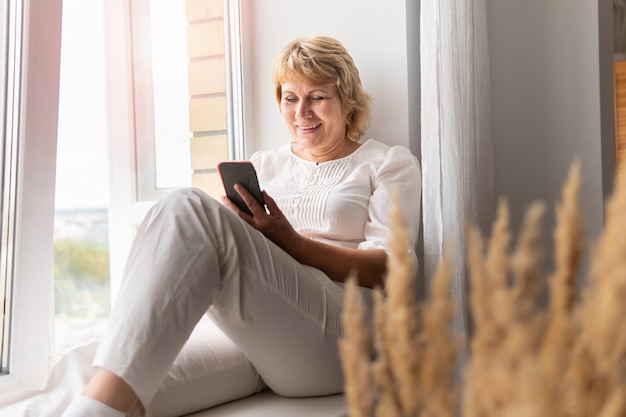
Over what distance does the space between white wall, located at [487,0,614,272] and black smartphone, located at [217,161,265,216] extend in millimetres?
882

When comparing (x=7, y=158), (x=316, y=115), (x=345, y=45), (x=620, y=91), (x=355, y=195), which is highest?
(x=345, y=45)

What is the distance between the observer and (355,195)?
2.28m

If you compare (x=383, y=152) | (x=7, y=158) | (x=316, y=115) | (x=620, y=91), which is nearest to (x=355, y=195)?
(x=383, y=152)

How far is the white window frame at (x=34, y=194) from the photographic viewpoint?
73.5 inches

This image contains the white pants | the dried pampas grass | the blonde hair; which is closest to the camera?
the dried pampas grass

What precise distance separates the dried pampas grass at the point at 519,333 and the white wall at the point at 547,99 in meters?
1.91

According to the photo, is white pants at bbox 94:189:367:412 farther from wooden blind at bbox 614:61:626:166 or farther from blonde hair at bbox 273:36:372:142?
wooden blind at bbox 614:61:626:166

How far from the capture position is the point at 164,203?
66.6 inches

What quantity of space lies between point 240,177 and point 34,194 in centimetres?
51

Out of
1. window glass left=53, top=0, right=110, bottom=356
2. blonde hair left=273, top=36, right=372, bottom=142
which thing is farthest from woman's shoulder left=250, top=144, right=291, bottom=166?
window glass left=53, top=0, right=110, bottom=356

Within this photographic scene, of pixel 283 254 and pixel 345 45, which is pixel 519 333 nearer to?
pixel 283 254

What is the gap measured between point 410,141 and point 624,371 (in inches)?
76.8

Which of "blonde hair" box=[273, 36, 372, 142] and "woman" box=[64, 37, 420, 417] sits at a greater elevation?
"blonde hair" box=[273, 36, 372, 142]

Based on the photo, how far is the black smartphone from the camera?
1.89 meters
